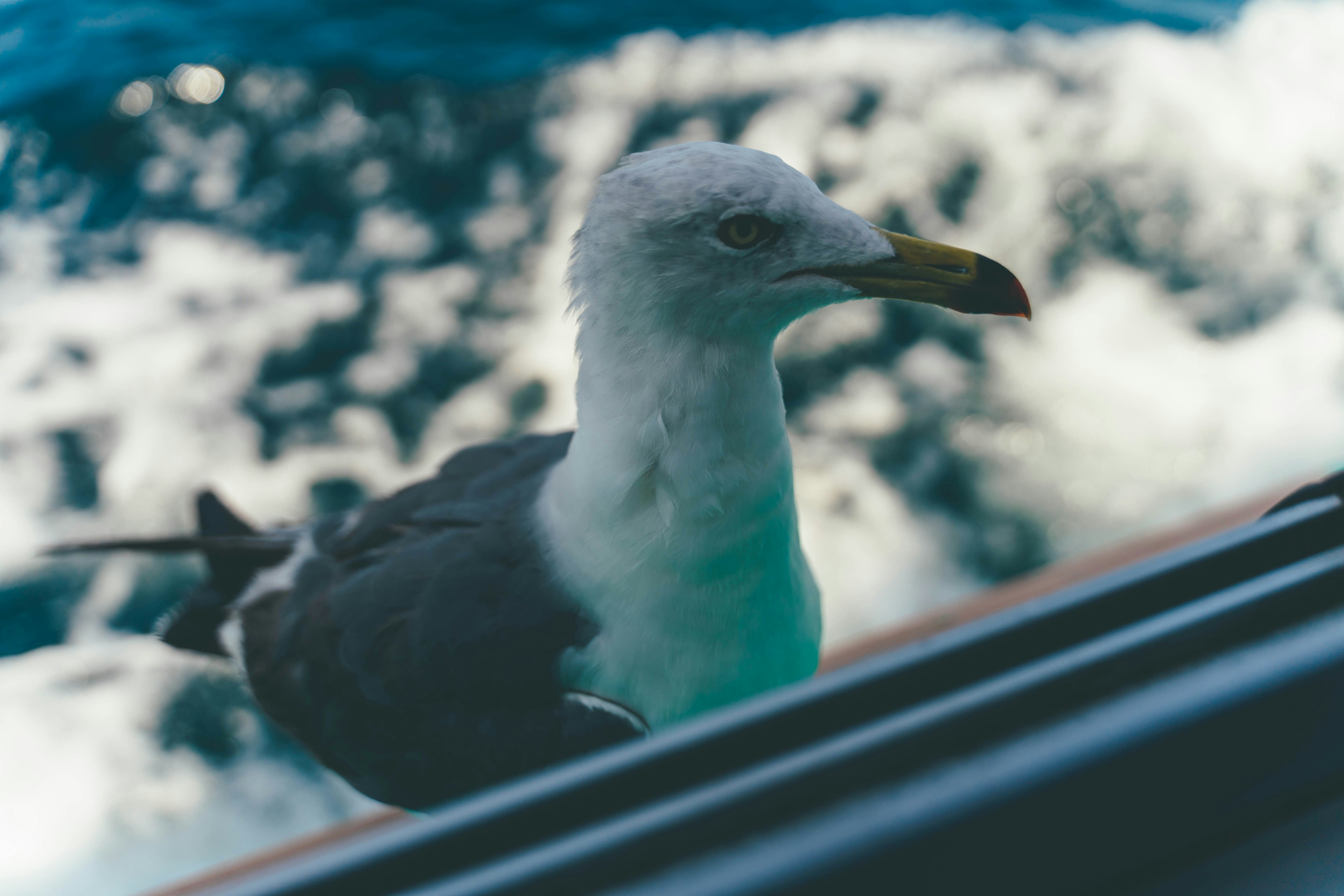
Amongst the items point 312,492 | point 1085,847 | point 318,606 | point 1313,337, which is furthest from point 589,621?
point 1313,337

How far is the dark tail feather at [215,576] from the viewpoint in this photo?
144 cm

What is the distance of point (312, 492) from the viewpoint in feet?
8.04

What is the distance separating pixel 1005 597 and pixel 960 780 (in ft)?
4.07

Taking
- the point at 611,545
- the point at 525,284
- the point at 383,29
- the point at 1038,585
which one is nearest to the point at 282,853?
the point at 611,545

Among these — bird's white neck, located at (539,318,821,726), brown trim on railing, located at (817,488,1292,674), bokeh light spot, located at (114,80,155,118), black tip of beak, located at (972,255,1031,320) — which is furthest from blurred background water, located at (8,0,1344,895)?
black tip of beak, located at (972,255,1031,320)

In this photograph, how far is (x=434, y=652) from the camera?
1135 millimetres

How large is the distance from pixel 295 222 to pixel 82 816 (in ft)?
6.28

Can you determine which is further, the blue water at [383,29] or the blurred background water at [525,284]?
the blue water at [383,29]

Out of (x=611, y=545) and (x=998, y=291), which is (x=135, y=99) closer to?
(x=611, y=545)

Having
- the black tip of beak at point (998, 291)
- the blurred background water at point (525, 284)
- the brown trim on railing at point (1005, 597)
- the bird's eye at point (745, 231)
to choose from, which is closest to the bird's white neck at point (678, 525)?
the bird's eye at point (745, 231)

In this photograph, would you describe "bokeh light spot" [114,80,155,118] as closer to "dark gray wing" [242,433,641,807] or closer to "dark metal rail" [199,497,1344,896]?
"dark gray wing" [242,433,641,807]

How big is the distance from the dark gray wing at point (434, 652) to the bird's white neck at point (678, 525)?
0.05 meters

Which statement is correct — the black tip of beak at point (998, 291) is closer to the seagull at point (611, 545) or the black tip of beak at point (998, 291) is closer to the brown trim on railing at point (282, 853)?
the seagull at point (611, 545)

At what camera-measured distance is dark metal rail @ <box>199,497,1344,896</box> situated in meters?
0.45
